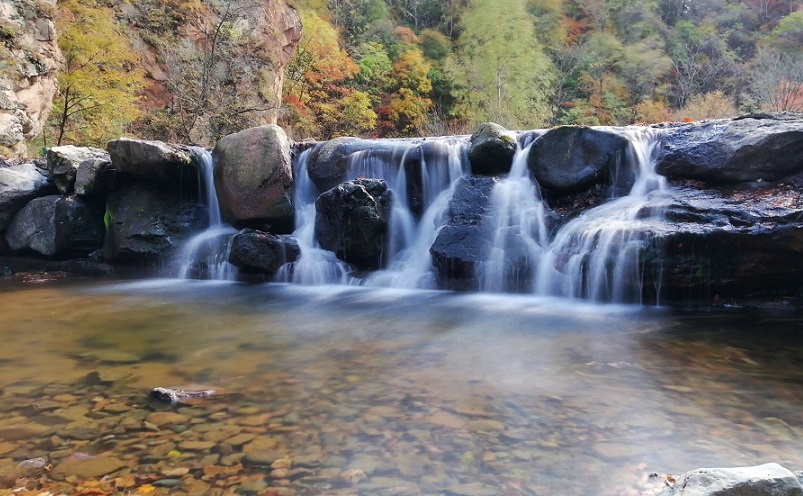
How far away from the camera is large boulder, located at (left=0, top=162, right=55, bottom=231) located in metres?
10.4

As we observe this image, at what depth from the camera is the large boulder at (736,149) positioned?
6.83 metres

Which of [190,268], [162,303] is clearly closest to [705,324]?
[162,303]

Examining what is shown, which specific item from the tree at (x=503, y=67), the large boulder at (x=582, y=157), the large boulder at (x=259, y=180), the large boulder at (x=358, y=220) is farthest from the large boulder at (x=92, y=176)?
the tree at (x=503, y=67)

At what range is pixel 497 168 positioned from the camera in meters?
9.45

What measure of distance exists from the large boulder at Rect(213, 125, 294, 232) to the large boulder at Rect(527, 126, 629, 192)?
4874 millimetres

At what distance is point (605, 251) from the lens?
6.86 m

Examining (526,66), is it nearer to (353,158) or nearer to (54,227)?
(353,158)

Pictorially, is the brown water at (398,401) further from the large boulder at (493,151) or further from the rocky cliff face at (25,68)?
the rocky cliff face at (25,68)

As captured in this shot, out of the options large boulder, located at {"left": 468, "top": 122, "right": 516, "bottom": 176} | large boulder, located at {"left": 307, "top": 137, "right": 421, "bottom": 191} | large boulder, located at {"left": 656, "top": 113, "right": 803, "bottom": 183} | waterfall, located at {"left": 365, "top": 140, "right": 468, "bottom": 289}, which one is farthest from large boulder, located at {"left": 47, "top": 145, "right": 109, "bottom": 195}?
large boulder, located at {"left": 656, "top": 113, "right": 803, "bottom": 183}

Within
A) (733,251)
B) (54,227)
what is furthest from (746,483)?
(54,227)

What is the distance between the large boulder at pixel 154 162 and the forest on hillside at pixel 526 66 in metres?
8.86

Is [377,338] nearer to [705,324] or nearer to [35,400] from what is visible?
[35,400]

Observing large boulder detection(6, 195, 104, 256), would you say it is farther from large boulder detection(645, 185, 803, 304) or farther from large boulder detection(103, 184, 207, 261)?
large boulder detection(645, 185, 803, 304)

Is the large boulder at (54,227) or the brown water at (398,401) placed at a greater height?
the large boulder at (54,227)
